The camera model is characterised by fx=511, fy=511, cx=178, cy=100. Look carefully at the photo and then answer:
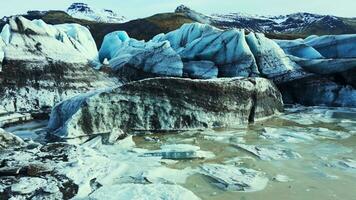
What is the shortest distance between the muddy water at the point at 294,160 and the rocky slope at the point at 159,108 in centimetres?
39

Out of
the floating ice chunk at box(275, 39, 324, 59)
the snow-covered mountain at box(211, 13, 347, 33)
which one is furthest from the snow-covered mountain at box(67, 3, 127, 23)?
the floating ice chunk at box(275, 39, 324, 59)

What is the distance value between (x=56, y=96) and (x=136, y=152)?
3979mm

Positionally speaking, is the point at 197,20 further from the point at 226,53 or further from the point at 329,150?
the point at 329,150

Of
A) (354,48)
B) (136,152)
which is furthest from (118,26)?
(136,152)

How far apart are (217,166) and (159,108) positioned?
254 cm

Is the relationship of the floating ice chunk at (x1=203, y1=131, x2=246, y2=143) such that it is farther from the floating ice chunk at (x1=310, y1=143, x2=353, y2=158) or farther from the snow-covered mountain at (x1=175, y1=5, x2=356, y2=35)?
the snow-covered mountain at (x1=175, y1=5, x2=356, y2=35)

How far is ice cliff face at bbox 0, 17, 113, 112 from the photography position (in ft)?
32.8

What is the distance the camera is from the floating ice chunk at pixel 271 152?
6786 millimetres

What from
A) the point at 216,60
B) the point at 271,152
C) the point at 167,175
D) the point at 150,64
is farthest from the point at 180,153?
the point at 216,60

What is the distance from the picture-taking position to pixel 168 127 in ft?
27.9

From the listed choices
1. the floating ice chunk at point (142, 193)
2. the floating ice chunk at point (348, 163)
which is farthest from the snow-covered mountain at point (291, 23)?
the floating ice chunk at point (142, 193)

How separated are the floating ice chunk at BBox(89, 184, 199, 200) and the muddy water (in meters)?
0.42

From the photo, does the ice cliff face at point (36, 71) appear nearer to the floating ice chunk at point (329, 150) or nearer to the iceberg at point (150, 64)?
the iceberg at point (150, 64)

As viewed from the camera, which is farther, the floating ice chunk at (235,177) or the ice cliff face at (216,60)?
the ice cliff face at (216,60)
